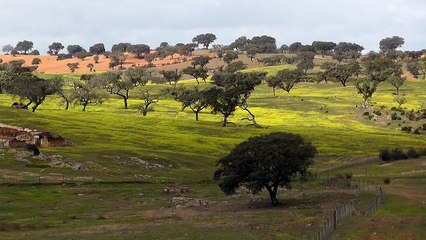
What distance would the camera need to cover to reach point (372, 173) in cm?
8388

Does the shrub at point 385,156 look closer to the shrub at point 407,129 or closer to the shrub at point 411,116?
the shrub at point 407,129

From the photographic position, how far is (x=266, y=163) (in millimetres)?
65000

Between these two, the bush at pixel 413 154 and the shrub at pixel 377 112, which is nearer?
the bush at pixel 413 154

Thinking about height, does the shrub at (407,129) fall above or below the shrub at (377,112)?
below

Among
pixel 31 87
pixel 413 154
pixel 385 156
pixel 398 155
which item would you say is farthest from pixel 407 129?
pixel 31 87

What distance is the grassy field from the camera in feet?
161

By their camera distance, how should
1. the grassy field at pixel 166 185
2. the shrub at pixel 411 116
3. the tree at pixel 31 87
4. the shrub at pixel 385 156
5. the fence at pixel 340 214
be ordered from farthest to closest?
1. the shrub at pixel 411 116
2. the tree at pixel 31 87
3. the shrub at pixel 385 156
4. the grassy field at pixel 166 185
5. the fence at pixel 340 214

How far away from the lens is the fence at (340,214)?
43.7 metres

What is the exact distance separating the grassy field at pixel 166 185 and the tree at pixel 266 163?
8.59 feet

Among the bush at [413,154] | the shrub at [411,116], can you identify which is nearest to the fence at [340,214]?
the bush at [413,154]

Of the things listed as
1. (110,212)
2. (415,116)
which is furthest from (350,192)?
(415,116)

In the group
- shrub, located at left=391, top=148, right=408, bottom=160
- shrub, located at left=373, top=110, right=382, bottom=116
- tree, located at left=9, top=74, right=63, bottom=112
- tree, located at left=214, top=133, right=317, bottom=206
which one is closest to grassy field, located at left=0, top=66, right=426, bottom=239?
tree, located at left=214, top=133, right=317, bottom=206

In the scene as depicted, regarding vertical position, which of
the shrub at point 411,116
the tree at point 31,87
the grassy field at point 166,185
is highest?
the tree at point 31,87

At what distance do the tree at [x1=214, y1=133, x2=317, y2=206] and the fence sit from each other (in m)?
8.77
